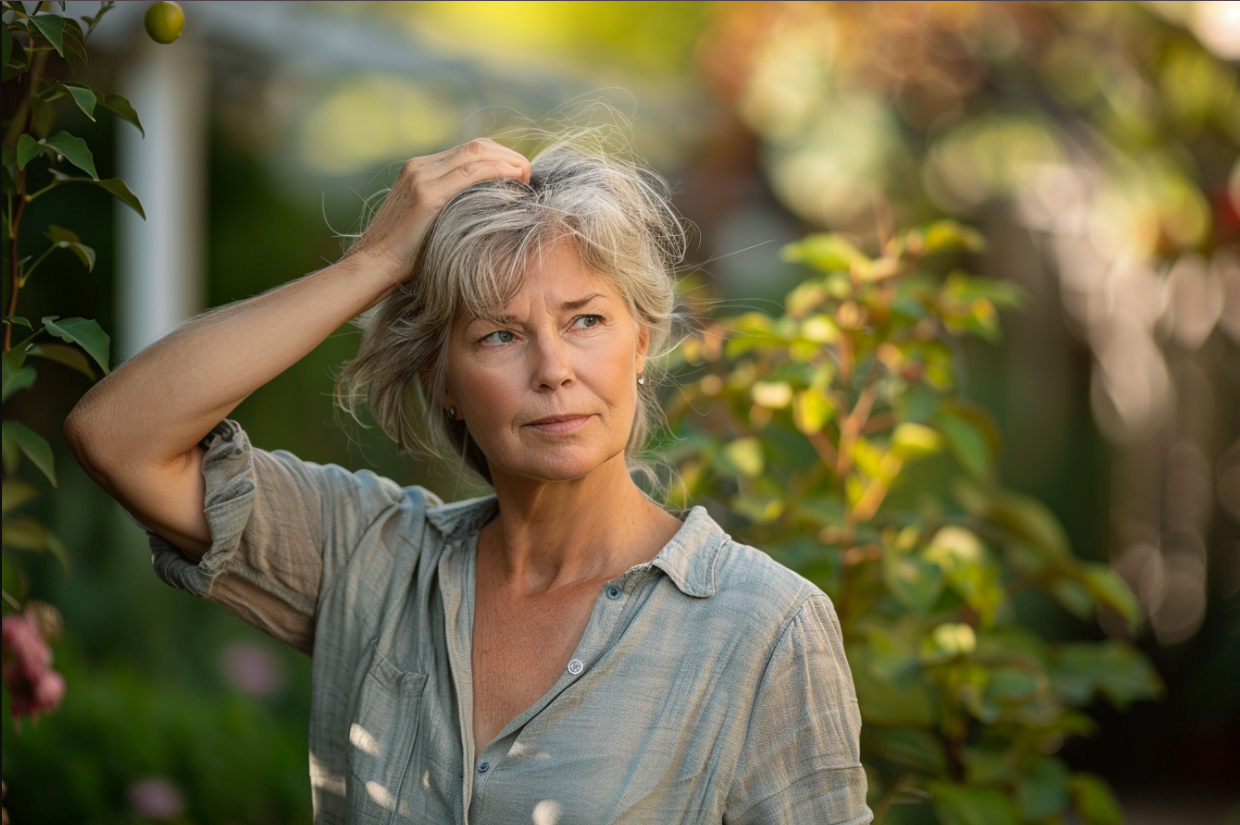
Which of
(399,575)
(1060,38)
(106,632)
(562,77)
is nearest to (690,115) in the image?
(562,77)

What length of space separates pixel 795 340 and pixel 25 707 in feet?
4.79

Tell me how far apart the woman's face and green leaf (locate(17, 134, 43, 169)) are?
572mm

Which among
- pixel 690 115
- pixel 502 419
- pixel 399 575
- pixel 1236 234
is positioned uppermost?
pixel 690 115

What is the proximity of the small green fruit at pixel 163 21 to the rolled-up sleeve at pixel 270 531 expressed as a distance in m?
0.56

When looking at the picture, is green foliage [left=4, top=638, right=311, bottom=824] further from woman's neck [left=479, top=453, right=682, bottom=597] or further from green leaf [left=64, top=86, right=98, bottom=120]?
green leaf [left=64, top=86, right=98, bottom=120]

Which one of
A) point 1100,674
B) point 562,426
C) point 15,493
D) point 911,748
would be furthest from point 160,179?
point 1100,674

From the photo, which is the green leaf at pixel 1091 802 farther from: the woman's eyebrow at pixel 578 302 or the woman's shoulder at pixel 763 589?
the woman's eyebrow at pixel 578 302

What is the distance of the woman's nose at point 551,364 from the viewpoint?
4.83 feet

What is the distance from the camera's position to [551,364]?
4.84ft

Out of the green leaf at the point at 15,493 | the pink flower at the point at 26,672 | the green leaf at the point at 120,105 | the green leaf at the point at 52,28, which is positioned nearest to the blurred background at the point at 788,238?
the pink flower at the point at 26,672

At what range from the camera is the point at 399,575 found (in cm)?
169

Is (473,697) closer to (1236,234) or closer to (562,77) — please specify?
(1236,234)

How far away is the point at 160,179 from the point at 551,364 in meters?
3.68

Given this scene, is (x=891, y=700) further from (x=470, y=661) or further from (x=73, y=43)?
(x=73, y=43)
